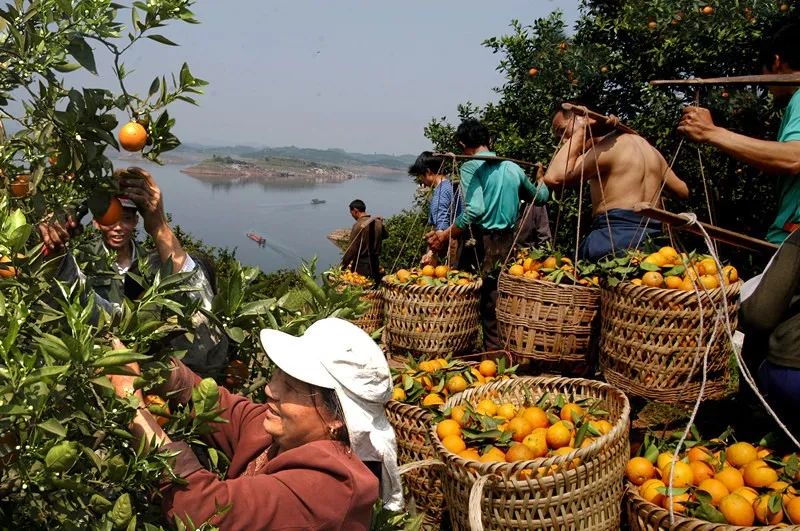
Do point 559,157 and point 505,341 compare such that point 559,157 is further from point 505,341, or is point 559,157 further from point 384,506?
point 384,506

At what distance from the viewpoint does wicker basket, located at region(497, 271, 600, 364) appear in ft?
11.5

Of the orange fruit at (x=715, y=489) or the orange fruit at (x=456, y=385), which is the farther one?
the orange fruit at (x=456, y=385)

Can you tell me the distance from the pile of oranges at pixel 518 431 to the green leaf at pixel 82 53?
173 cm

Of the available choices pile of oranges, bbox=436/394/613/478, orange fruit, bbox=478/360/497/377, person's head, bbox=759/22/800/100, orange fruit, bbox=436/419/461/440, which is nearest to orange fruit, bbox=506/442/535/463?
pile of oranges, bbox=436/394/613/478

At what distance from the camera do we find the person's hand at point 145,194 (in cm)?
175

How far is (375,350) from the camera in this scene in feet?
5.61

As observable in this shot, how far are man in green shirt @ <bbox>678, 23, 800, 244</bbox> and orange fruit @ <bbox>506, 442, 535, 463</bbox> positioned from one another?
4.68 ft

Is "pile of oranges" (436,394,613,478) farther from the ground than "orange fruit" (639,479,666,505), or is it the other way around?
"pile of oranges" (436,394,613,478)

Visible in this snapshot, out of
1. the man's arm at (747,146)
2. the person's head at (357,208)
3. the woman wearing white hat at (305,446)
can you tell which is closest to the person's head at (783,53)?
the man's arm at (747,146)

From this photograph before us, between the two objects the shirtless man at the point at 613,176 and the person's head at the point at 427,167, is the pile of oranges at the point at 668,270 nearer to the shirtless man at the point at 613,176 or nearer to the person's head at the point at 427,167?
the shirtless man at the point at 613,176

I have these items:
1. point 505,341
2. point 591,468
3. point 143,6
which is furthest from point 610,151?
point 143,6

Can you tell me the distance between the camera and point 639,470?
2.63 metres

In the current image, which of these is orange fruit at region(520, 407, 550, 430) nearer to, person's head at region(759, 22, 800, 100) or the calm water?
the calm water

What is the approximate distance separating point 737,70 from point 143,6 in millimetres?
5674
